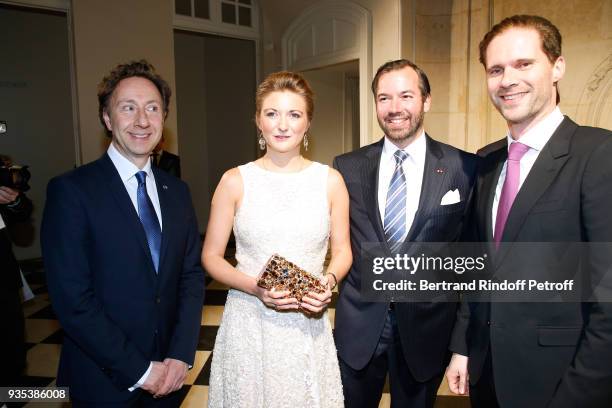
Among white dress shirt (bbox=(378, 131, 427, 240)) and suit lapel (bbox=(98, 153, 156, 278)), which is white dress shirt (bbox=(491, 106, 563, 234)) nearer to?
white dress shirt (bbox=(378, 131, 427, 240))

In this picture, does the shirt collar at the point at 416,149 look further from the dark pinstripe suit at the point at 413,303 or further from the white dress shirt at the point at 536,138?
the white dress shirt at the point at 536,138

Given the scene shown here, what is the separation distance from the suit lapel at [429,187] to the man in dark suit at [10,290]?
2.21 meters

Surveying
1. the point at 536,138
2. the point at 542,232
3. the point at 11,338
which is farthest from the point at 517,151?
the point at 11,338

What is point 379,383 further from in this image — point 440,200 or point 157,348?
point 157,348

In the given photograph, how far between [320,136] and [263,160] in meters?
4.50

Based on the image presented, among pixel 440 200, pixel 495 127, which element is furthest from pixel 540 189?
pixel 495 127

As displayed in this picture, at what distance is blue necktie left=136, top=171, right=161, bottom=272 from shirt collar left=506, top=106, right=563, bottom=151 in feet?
4.36

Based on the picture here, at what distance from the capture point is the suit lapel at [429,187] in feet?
6.23

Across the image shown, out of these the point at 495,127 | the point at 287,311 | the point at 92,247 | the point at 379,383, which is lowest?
the point at 379,383

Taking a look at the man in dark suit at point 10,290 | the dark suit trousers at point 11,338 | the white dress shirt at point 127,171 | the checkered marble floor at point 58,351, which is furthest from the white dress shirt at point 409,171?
the dark suit trousers at point 11,338

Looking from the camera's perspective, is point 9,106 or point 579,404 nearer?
point 579,404

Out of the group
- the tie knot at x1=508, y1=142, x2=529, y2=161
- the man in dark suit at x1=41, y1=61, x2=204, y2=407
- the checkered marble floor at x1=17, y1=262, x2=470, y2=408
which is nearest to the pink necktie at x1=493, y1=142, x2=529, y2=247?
the tie knot at x1=508, y1=142, x2=529, y2=161

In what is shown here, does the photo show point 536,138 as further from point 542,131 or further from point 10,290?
point 10,290

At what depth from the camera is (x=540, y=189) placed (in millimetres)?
1428
